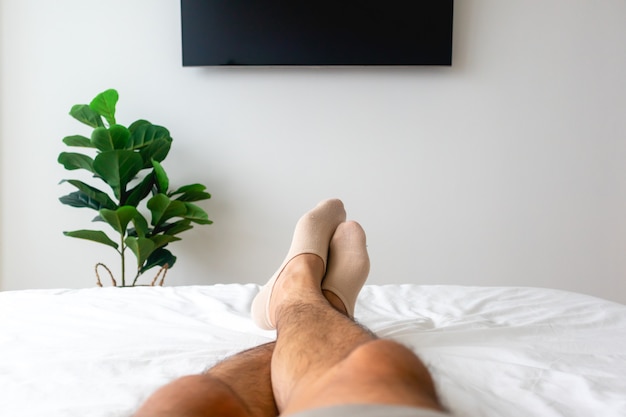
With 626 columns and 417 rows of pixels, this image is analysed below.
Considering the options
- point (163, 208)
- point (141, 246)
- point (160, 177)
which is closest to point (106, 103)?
point (160, 177)

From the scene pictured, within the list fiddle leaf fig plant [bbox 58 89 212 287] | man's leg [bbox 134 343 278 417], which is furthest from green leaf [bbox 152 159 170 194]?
man's leg [bbox 134 343 278 417]

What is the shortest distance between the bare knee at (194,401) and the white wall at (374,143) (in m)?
2.26

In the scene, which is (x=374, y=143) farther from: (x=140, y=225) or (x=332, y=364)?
(x=332, y=364)

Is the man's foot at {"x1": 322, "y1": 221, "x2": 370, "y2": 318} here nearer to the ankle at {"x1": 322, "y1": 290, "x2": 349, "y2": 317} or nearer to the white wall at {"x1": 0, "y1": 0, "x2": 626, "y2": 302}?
the ankle at {"x1": 322, "y1": 290, "x2": 349, "y2": 317}

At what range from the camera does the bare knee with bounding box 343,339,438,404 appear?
61cm

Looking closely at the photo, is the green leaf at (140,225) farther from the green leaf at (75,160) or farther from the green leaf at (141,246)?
the green leaf at (75,160)

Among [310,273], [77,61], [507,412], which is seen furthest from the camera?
[77,61]

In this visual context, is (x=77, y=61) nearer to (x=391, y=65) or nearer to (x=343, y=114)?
(x=343, y=114)

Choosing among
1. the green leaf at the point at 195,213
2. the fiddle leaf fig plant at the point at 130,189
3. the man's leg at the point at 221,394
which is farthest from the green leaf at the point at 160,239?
the man's leg at the point at 221,394

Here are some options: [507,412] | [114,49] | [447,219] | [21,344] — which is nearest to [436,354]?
[507,412]

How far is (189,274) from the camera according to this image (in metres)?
2.92

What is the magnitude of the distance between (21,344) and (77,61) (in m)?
2.03

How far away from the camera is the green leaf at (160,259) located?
269cm

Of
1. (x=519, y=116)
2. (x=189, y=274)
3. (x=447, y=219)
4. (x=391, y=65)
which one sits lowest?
(x=189, y=274)
